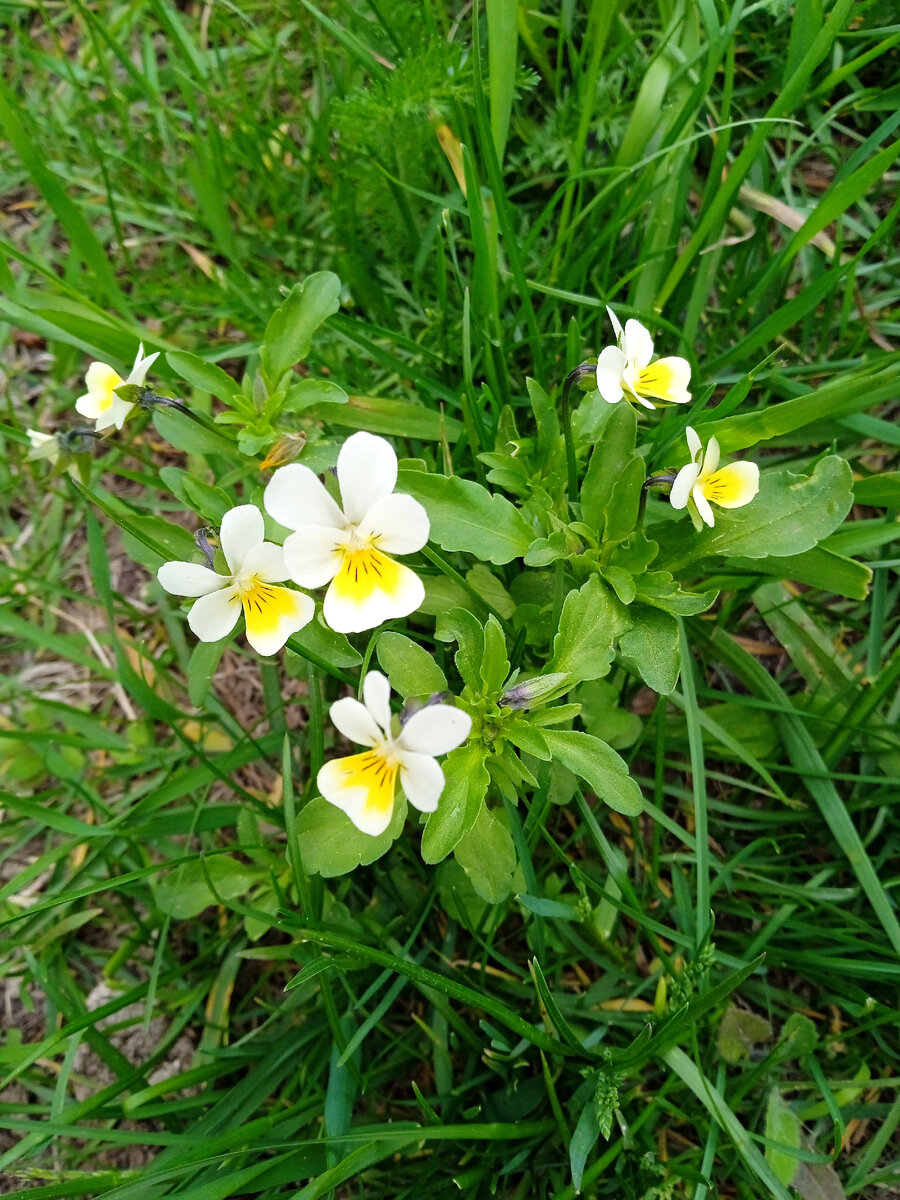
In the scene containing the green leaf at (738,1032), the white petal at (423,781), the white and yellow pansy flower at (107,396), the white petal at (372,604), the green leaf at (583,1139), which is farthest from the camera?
the green leaf at (738,1032)

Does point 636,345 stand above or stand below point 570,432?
above

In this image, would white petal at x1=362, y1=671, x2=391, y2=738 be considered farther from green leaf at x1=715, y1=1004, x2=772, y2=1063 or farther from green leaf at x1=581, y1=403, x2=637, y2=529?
green leaf at x1=715, y1=1004, x2=772, y2=1063

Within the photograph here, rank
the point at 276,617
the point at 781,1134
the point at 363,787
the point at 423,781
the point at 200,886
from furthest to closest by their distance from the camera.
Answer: the point at 200,886 < the point at 781,1134 < the point at 276,617 < the point at 363,787 < the point at 423,781

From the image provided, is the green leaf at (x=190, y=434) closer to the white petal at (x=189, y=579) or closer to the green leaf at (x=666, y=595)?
the white petal at (x=189, y=579)

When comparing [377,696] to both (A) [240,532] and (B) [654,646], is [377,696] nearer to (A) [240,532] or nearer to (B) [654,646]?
(A) [240,532]

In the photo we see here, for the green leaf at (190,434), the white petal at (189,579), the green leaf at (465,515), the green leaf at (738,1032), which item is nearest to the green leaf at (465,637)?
the green leaf at (465,515)

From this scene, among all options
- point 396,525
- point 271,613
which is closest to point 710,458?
point 396,525
